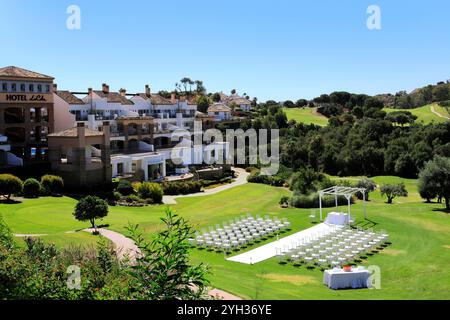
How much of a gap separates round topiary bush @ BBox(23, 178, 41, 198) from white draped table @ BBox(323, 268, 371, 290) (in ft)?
104

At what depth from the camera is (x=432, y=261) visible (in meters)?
28.9

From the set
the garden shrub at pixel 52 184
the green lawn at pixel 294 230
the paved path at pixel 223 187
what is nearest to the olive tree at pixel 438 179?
the green lawn at pixel 294 230

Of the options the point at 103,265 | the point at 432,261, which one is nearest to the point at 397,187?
the point at 432,261

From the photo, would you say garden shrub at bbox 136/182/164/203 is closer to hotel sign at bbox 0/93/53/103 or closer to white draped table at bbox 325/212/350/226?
hotel sign at bbox 0/93/53/103

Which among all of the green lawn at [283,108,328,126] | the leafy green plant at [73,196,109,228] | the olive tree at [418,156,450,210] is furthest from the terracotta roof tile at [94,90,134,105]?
the green lawn at [283,108,328,126]

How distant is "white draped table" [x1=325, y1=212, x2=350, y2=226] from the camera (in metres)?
38.8

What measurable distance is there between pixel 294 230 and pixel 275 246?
5.06m

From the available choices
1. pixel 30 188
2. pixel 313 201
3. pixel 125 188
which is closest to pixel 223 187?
pixel 125 188

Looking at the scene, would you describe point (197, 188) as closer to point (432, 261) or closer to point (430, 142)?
point (432, 261)

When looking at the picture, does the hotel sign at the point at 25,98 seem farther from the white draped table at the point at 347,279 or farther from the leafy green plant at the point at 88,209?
the white draped table at the point at 347,279

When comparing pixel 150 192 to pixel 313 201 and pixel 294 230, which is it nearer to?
pixel 313 201

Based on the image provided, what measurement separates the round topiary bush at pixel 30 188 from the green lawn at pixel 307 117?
81045 mm

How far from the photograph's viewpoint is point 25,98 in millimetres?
56938

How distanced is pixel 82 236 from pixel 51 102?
102 feet
